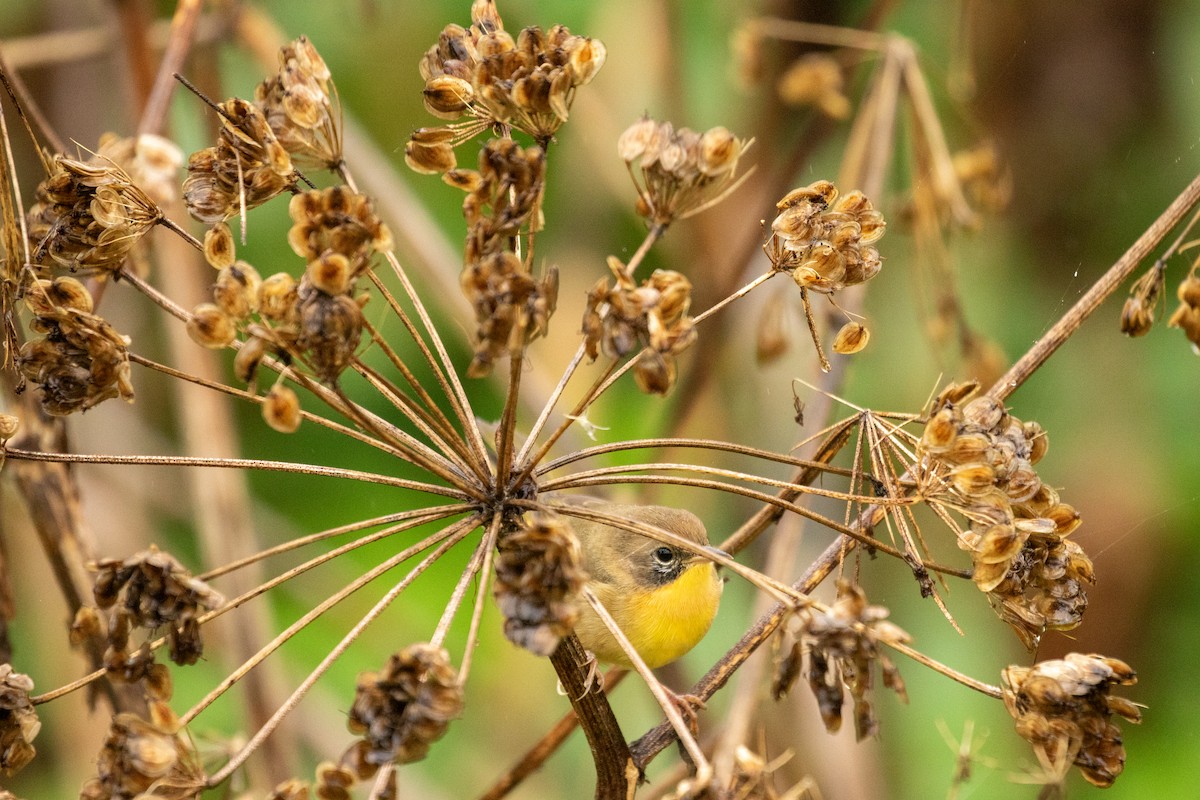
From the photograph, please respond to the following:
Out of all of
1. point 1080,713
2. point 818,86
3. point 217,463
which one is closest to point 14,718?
point 217,463

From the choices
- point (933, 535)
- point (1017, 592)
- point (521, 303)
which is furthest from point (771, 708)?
point (521, 303)

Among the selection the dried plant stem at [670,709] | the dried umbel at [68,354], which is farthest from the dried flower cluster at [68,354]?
the dried plant stem at [670,709]

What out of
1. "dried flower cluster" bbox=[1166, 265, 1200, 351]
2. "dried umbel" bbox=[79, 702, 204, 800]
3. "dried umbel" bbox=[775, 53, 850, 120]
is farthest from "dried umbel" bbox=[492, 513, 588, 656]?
"dried umbel" bbox=[775, 53, 850, 120]

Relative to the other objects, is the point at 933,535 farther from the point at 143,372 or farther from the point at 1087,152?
the point at 143,372

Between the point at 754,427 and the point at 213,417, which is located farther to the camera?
the point at 754,427

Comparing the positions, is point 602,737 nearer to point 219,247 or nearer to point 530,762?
point 530,762
